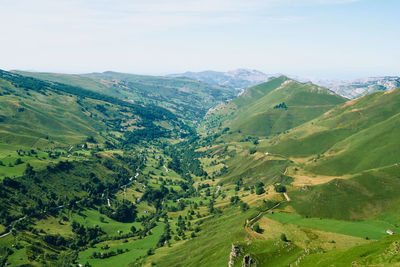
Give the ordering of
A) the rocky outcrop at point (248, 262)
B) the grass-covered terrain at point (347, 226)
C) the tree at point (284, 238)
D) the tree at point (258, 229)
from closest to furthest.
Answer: the rocky outcrop at point (248, 262), the tree at point (284, 238), the grass-covered terrain at point (347, 226), the tree at point (258, 229)

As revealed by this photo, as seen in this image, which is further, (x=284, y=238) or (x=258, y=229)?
(x=258, y=229)

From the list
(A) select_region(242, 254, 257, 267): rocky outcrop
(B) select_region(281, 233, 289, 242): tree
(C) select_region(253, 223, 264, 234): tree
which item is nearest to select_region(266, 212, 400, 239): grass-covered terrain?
(C) select_region(253, 223, 264, 234): tree

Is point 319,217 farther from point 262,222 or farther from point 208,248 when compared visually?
point 208,248

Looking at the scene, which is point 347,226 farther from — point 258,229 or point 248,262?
point 248,262

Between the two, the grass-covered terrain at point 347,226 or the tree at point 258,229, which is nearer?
the grass-covered terrain at point 347,226

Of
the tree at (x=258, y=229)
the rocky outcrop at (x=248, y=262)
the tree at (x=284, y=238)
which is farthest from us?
the tree at (x=258, y=229)

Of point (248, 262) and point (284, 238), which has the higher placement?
point (248, 262)

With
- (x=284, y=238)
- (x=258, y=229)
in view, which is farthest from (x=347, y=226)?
(x=258, y=229)

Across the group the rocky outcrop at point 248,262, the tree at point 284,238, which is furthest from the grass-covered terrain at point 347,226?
the rocky outcrop at point 248,262

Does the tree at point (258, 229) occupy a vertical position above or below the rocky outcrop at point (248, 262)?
below

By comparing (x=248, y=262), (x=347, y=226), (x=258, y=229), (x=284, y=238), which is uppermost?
(x=248, y=262)

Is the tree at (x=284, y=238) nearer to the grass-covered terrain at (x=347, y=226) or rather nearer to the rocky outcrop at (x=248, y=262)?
the grass-covered terrain at (x=347, y=226)

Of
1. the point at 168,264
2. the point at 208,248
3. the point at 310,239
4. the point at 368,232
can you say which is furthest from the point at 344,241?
the point at 168,264

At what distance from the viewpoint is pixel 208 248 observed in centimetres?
19462
